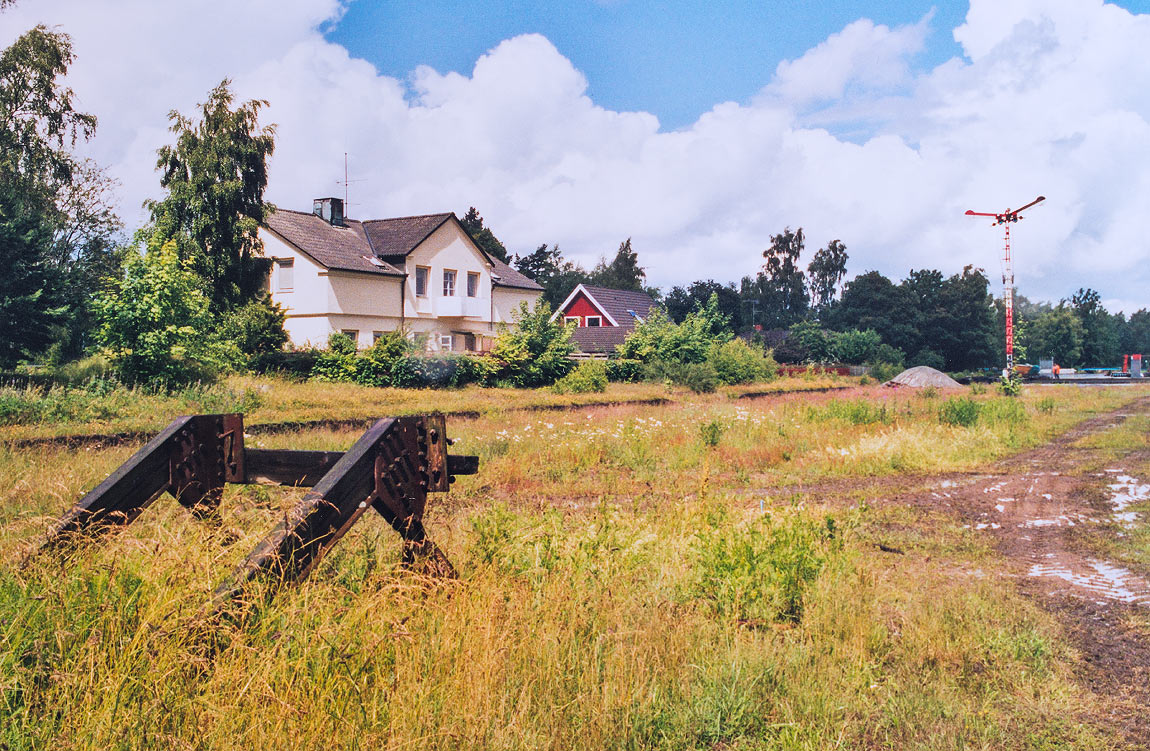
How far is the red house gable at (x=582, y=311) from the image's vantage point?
5309cm

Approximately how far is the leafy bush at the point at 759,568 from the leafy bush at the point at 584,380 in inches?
852

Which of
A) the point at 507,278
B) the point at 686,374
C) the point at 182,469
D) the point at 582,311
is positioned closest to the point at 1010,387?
the point at 686,374

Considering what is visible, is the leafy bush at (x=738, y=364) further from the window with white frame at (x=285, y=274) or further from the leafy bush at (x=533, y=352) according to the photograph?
the window with white frame at (x=285, y=274)

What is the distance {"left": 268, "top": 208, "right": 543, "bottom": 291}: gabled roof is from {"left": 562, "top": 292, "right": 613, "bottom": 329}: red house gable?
10.5 meters

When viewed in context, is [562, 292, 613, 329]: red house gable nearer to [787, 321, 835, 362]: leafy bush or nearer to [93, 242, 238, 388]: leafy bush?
[787, 321, 835, 362]: leafy bush

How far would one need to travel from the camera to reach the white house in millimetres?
36125

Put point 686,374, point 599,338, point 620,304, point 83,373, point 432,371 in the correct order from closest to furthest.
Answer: point 83,373 → point 432,371 → point 686,374 → point 599,338 → point 620,304

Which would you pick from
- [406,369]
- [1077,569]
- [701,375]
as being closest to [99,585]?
[1077,569]

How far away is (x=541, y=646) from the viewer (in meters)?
3.49

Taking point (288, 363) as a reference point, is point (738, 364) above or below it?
above

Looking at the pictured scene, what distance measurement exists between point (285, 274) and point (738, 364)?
21.8 metres

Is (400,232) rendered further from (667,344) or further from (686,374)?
(686,374)

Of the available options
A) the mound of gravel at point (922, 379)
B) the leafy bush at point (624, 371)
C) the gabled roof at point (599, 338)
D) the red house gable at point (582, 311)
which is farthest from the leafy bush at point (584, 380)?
the red house gable at point (582, 311)


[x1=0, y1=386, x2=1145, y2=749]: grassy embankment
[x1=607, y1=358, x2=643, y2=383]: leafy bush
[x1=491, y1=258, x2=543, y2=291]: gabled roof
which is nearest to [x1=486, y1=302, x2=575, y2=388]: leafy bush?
[x1=607, y1=358, x2=643, y2=383]: leafy bush
